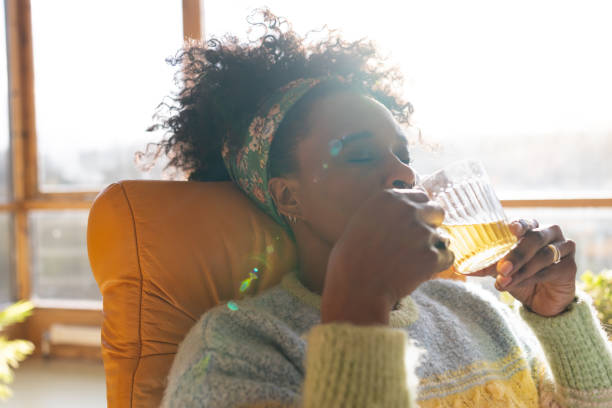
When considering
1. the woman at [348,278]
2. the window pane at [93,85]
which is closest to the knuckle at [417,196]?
the woman at [348,278]

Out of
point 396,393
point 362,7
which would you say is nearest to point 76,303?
point 362,7

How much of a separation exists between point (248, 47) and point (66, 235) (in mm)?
2893

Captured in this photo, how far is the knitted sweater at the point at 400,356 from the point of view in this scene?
692mm

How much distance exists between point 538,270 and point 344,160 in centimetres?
45

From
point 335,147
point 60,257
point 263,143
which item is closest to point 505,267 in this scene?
point 335,147

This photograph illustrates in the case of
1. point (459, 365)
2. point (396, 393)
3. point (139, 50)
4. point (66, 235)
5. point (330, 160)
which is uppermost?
point (139, 50)

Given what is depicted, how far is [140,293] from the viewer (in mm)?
1047

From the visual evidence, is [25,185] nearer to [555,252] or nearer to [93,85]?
[93,85]

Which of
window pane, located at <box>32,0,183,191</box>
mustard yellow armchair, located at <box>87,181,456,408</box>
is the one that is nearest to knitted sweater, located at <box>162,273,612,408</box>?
mustard yellow armchair, located at <box>87,181,456,408</box>

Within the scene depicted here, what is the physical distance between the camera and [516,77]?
268 cm

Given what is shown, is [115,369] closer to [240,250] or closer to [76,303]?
[240,250]

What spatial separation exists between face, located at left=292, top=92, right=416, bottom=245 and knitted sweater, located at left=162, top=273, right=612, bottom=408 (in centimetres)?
18

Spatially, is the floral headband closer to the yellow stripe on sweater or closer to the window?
the yellow stripe on sweater

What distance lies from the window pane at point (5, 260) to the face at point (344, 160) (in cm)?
324
